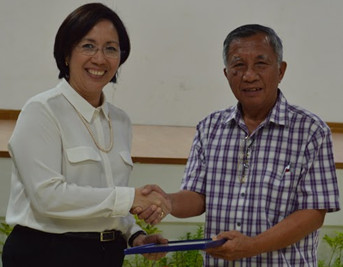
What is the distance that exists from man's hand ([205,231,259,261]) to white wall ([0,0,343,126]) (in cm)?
294

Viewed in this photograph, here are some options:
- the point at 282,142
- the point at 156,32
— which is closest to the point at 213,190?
the point at 282,142

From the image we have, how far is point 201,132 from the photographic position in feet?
8.24

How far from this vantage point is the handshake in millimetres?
2287

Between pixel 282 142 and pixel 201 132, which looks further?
pixel 201 132

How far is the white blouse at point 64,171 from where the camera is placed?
2170 millimetres

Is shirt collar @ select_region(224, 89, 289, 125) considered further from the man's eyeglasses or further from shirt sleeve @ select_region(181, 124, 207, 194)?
the man's eyeglasses

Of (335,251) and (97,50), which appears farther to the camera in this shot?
(335,251)

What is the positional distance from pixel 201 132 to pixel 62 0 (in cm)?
277

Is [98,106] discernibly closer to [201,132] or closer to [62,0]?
[201,132]

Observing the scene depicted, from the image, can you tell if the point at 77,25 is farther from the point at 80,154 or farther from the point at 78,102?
the point at 80,154

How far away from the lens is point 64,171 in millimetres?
2240

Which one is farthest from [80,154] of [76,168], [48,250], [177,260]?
[177,260]

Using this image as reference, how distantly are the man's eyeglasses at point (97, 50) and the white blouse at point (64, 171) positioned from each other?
0.12m

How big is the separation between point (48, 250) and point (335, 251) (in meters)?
1.81
